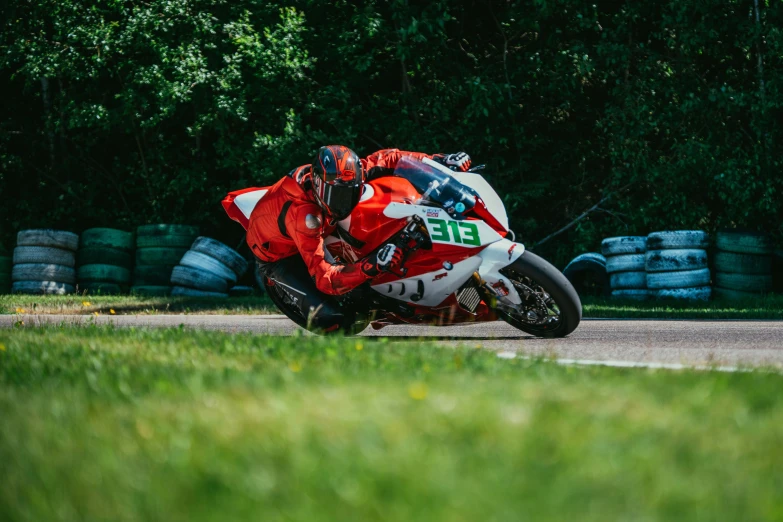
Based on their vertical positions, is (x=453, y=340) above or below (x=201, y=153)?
below

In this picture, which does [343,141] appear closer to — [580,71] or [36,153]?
[580,71]

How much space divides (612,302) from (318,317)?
6.89m

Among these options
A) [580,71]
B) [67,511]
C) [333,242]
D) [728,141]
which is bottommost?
[67,511]

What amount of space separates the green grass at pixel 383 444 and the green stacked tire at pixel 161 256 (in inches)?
444

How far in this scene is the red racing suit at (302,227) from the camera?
25.9 feet

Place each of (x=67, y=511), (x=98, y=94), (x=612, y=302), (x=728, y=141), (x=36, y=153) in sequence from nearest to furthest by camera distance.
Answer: (x=67, y=511) → (x=612, y=302) → (x=728, y=141) → (x=98, y=94) → (x=36, y=153)

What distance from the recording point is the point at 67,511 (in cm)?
276

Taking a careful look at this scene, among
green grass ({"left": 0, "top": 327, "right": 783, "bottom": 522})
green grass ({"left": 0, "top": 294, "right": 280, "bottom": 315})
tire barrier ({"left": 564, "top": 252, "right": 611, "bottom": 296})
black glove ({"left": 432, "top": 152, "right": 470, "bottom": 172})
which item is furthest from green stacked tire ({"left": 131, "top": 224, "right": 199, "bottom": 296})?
green grass ({"left": 0, "top": 327, "right": 783, "bottom": 522})

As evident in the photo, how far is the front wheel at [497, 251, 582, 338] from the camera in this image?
762 centimetres

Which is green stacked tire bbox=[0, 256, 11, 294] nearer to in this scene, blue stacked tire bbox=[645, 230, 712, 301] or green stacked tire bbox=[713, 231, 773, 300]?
blue stacked tire bbox=[645, 230, 712, 301]

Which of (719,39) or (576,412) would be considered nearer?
(576,412)

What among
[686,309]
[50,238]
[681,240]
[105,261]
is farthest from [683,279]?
[50,238]

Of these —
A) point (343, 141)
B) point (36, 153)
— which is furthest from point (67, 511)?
point (36, 153)

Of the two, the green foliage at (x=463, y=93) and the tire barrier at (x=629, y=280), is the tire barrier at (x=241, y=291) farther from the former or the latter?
the tire barrier at (x=629, y=280)
